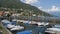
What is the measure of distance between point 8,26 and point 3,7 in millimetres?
324

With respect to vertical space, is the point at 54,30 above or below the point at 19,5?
below

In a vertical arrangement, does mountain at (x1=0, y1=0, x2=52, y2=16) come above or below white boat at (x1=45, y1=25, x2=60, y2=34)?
above

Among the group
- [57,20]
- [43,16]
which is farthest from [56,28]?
[43,16]

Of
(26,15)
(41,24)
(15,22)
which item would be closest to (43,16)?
(41,24)

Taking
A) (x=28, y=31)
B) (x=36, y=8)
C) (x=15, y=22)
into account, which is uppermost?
(x=36, y=8)

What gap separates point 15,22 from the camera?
222 centimetres

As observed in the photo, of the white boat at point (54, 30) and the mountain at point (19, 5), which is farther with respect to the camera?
the mountain at point (19, 5)

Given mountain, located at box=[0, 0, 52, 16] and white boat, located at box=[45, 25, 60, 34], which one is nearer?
white boat, located at box=[45, 25, 60, 34]

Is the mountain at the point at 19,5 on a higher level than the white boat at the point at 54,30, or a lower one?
higher

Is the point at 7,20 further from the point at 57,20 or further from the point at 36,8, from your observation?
the point at 57,20

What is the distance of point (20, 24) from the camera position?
7.30ft

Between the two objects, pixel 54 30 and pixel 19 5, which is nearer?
pixel 54 30

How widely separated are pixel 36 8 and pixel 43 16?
0.18 m

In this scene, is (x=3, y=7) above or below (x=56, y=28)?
above
